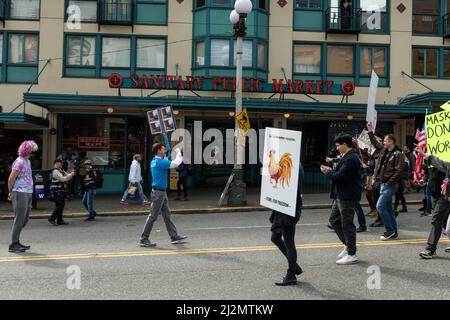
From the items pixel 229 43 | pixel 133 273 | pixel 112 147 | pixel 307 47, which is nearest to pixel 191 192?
pixel 112 147

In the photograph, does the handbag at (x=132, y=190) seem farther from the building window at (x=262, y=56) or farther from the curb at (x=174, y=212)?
the building window at (x=262, y=56)

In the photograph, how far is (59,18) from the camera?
20.3m

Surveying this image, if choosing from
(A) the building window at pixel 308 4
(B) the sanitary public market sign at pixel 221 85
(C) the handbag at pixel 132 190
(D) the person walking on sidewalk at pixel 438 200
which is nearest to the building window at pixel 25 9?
(B) the sanitary public market sign at pixel 221 85

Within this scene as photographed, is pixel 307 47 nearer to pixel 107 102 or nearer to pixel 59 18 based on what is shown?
pixel 107 102

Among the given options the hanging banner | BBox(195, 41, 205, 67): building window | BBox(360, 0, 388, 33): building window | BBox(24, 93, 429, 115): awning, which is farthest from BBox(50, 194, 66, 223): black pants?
BBox(360, 0, 388, 33): building window

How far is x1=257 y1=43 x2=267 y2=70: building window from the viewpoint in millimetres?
20719

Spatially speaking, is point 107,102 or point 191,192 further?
point 191,192

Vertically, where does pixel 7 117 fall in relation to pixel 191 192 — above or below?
above

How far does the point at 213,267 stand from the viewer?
683 centimetres

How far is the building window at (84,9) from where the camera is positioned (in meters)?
20.4

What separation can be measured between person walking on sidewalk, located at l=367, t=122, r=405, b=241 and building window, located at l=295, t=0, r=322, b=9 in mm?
13741

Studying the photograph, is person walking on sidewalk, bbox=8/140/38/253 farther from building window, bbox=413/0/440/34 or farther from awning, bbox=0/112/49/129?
building window, bbox=413/0/440/34

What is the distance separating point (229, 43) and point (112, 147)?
22.0ft

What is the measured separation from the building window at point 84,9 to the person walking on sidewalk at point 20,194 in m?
13.6
